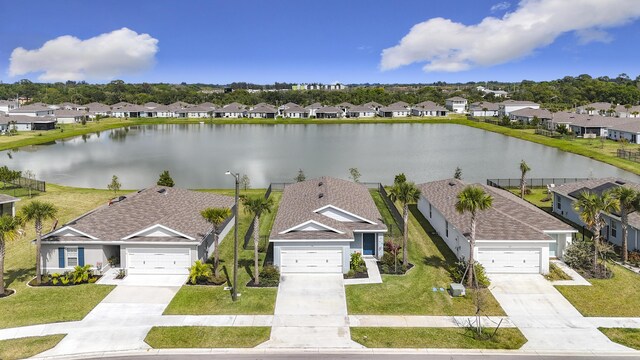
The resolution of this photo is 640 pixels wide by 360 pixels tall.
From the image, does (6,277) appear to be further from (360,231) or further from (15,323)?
(360,231)

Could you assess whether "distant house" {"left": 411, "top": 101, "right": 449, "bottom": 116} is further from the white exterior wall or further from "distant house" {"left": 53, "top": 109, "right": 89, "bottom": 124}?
the white exterior wall

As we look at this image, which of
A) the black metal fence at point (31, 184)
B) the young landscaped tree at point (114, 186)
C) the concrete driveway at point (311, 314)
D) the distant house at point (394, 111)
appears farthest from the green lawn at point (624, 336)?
the distant house at point (394, 111)

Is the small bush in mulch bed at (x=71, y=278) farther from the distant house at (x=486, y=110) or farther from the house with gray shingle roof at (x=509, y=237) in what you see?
the distant house at (x=486, y=110)

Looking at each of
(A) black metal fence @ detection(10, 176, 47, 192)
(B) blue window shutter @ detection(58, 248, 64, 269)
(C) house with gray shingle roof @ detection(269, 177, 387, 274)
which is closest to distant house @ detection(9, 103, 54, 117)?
(A) black metal fence @ detection(10, 176, 47, 192)

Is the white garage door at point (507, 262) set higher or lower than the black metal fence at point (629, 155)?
lower

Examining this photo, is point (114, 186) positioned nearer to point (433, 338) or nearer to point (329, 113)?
point (433, 338)

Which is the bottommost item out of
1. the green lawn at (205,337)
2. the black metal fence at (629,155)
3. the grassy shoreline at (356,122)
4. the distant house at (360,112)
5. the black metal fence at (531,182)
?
the green lawn at (205,337)

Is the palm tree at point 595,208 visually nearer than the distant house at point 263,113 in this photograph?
Yes
